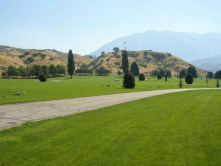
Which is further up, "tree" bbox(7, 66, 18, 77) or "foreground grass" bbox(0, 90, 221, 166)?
"tree" bbox(7, 66, 18, 77)

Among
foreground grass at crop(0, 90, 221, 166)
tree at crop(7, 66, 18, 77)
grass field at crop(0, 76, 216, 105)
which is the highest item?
tree at crop(7, 66, 18, 77)

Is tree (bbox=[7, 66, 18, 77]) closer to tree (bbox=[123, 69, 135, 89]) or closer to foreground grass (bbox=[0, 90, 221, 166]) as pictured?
tree (bbox=[123, 69, 135, 89])

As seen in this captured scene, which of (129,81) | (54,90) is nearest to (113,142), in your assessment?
(54,90)

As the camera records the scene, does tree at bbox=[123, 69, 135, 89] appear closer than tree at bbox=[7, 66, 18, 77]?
Yes

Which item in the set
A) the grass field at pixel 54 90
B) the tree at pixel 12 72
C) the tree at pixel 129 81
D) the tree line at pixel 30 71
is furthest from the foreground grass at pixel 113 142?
the tree at pixel 12 72

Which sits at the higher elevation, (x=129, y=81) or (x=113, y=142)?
(x=129, y=81)

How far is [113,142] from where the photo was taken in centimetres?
805

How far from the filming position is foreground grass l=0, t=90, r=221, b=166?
6477 millimetres

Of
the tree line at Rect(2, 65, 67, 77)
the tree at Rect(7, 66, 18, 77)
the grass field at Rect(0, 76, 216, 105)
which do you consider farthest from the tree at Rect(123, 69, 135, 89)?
the tree at Rect(7, 66, 18, 77)

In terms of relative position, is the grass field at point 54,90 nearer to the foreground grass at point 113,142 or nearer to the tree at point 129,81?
the tree at point 129,81

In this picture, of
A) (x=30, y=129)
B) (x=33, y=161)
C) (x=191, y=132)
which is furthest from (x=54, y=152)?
(x=191, y=132)

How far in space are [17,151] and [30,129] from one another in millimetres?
2809

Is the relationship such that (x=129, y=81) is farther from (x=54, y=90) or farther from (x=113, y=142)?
(x=113, y=142)

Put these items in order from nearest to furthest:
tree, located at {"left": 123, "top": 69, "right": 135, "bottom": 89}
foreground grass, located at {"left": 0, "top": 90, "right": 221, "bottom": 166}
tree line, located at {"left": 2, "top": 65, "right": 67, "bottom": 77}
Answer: foreground grass, located at {"left": 0, "top": 90, "right": 221, "bottom": 166}, tree, located at {"left": 123, "top": 69, "right": 135, "bottom": 89}, tree line, located at {"left": 2, "top": 65, "right": 67, "bottom": 77}
